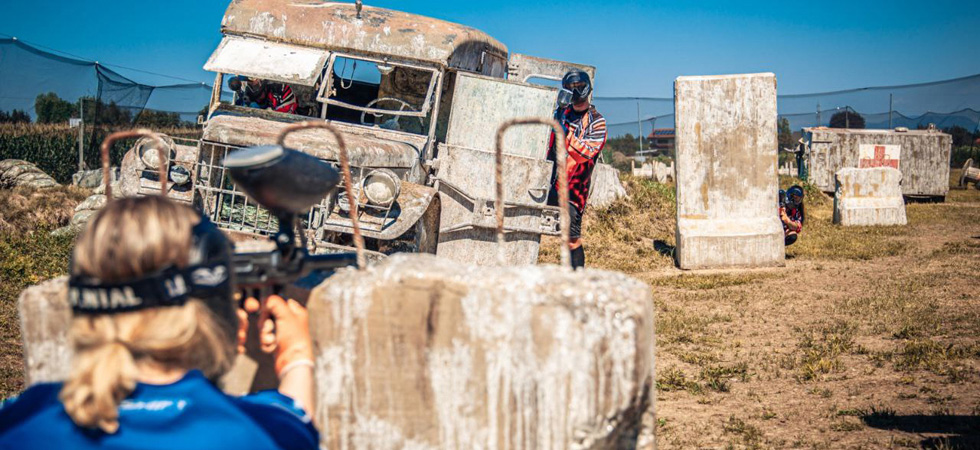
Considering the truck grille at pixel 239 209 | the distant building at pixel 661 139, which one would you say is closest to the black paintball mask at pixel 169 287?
the truck grille at pixel 239 209

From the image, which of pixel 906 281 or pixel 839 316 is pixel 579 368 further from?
pixel 906 281

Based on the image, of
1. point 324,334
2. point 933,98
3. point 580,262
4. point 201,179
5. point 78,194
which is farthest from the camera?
point 933,98

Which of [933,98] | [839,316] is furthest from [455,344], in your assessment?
[933,98]

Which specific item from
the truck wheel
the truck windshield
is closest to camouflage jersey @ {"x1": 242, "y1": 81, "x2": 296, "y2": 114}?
the truck windshield

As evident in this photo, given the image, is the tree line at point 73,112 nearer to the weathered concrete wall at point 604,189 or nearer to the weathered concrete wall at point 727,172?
the weathered concrete wall at point 604,189

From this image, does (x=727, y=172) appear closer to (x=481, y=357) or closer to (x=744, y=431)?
(x=744, y=431)

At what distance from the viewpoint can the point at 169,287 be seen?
55.6 inches

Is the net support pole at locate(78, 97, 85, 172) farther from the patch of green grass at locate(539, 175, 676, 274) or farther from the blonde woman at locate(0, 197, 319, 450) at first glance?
the blonde woman at locate(0, 197, 319, 450)

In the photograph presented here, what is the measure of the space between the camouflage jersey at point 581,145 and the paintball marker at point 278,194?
477cm

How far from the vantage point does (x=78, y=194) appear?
36.0ft

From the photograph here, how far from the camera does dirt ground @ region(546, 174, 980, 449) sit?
12.1 ft

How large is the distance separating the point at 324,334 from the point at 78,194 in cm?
1060

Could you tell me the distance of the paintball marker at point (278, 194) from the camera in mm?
1851

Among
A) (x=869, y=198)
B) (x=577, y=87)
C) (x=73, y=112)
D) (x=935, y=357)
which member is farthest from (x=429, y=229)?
(x=73, y=112)
